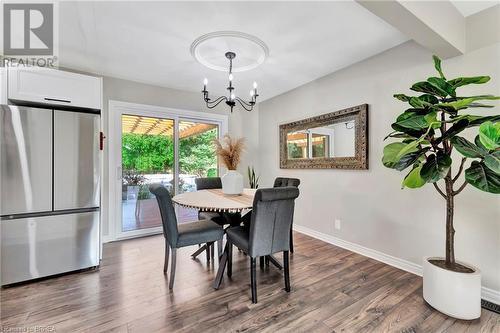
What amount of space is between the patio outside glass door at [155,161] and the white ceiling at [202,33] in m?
0.87

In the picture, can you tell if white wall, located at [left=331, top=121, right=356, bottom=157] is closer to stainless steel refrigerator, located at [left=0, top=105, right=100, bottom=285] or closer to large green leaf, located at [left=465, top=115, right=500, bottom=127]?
large green leaf, located at [left=465, top=115, right=500, bottom=127]

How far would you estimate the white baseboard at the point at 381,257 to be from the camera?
1.90 m

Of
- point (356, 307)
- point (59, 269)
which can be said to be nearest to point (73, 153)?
point (59, 269)

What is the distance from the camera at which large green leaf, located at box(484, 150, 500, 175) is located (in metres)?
1.38


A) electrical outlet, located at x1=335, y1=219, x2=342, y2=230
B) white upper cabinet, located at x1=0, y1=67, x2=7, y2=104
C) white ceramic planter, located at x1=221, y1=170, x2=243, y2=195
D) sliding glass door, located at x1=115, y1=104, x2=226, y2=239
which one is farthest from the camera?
sliding glass door, located at x1=115, y1=104, x2=226, y2=239

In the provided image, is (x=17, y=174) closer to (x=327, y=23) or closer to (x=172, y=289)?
(x=172, y=289)

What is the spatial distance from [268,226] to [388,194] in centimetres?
163

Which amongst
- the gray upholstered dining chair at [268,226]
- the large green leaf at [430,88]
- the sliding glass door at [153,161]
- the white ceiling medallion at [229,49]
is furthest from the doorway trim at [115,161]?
the large green leaf at [430,88]

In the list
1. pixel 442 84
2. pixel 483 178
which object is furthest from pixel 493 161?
pixel 442 84

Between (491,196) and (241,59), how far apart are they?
2.75 m

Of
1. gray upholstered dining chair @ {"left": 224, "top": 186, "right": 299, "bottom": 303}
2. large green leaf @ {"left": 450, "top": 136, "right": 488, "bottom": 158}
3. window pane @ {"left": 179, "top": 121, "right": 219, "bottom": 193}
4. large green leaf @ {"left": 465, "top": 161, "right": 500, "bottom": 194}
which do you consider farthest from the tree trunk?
window pane @ {"left": 179, "top": 121, "right": 219, "bottom": 193}

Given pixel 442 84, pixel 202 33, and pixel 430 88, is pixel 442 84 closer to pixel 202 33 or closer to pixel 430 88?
pixel 430 88
